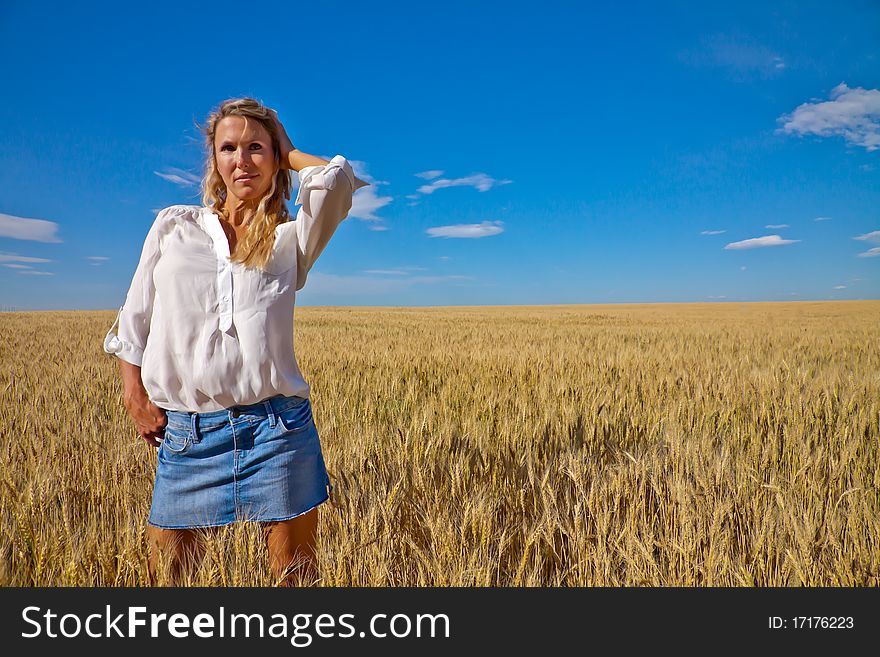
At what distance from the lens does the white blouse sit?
1312mm

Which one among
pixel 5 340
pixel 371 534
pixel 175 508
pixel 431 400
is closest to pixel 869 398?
pixel 431 400

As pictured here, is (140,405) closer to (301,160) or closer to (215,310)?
(215,310)

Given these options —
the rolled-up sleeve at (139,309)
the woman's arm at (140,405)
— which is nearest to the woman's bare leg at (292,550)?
the woman's arm at (140,405)

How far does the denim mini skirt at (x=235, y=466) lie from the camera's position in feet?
4.44

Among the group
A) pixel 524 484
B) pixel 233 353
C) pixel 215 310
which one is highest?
pixel 215 310

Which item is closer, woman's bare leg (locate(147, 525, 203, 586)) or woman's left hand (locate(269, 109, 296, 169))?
woman's bare leg (locate(147, 525, 203, 586))

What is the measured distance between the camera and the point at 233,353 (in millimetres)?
1311

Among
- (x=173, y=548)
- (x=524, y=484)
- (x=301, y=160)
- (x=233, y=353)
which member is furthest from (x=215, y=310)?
(x=524, y=484)

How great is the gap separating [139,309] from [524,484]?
63.9 inches

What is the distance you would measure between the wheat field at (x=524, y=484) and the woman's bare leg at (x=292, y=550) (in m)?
0.06

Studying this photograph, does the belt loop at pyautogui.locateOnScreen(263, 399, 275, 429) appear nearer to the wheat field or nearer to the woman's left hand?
the wheat field

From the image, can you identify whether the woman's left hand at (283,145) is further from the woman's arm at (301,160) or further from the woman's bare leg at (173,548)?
the woman's bare leg at (173,548)

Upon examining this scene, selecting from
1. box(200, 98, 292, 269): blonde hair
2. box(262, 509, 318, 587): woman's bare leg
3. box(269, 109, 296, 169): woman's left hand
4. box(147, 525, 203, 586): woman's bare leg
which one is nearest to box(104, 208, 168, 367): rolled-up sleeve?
box(200, 98, 292, 269): blonde hair

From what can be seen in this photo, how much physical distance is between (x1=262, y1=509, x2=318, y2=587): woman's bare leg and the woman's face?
93 cm
